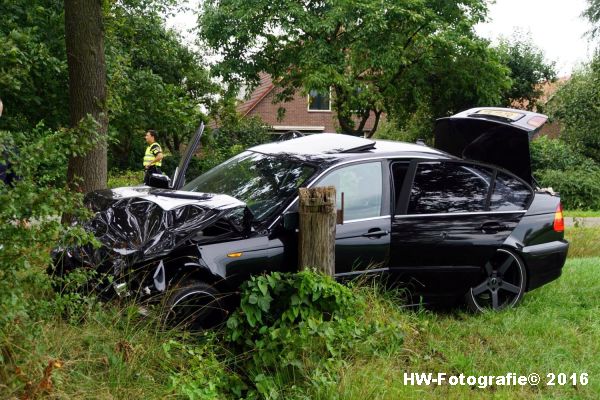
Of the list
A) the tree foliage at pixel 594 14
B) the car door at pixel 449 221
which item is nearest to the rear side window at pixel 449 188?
the car door at pixel 449 221

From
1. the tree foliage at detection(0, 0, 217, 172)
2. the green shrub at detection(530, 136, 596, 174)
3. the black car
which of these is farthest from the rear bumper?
the green shrub at detection(530, 136, 596, 174)

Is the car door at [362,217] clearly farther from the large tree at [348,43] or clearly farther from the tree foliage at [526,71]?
the tree foliage at [526,71]

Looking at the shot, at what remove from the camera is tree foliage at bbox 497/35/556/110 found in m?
27.7

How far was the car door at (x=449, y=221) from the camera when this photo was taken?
5668 millimetres

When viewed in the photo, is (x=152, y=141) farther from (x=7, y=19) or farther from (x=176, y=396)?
(x=176, y=396)

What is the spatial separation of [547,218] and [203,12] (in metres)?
17.8

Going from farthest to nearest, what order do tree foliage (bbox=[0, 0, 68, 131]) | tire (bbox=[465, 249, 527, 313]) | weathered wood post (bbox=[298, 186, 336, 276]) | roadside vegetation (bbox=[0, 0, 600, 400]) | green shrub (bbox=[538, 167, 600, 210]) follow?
1. green shrub (bbox=[538, 167, 600, 210])
2. tree foliage (bbox=[0, 0, 68, 131])
3. tire (bbox=[465, 249, 527, 313])
4. weathered wood post (bbox=[298, 186, 336, 276])
5. roadside vegetation (bbox=[0, 0, 600, 400])

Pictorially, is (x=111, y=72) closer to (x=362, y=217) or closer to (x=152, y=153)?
(x=152, y=153)

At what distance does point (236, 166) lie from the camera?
620cm

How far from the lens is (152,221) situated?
4.75 metres

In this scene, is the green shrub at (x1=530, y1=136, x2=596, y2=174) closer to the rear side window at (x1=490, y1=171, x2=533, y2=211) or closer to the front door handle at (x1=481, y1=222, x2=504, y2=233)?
the rear side window at (x1=490, y1=171, x2=533, y2=211)

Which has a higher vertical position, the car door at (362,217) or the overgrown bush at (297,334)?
the car door at (362,217)

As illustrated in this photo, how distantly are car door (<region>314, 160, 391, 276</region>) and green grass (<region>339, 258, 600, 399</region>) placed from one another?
60cm

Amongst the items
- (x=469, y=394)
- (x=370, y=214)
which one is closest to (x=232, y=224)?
(x=370, y=214)
